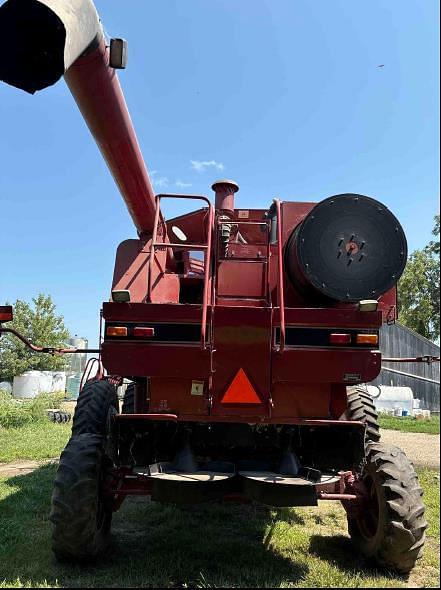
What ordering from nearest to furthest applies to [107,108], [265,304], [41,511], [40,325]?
[107,108] < [265,304] < [41,511] < [40,325]

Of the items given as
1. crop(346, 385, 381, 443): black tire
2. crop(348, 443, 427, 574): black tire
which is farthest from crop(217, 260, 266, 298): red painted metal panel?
crop(348, 443, 427, 574): black tire

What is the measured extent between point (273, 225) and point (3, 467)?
236 inches

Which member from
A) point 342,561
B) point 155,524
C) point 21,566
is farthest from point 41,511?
point 342,561

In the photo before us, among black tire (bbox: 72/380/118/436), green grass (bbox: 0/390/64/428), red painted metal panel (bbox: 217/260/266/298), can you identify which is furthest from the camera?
green grass (bbox: 0/390/64/428)

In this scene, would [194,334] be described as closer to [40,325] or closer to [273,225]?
[273,225]

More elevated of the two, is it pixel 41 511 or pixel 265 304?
pixel 265 304

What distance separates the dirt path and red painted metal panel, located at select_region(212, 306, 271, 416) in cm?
625

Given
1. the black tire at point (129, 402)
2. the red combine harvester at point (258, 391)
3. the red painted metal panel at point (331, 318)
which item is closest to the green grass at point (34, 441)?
the black tire at point (129, 402)

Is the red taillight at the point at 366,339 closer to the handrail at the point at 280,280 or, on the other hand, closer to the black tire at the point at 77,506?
the handrail at the point at 280,280

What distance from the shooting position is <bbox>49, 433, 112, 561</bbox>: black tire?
3838 millimetres

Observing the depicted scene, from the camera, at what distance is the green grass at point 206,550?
3760 mm

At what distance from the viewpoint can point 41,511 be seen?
18.4 ft

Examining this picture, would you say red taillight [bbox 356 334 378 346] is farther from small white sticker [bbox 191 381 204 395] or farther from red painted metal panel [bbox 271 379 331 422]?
small white sticker [bbox 191 381 204 395]

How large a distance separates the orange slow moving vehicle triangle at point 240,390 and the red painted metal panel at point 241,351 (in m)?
0.03
